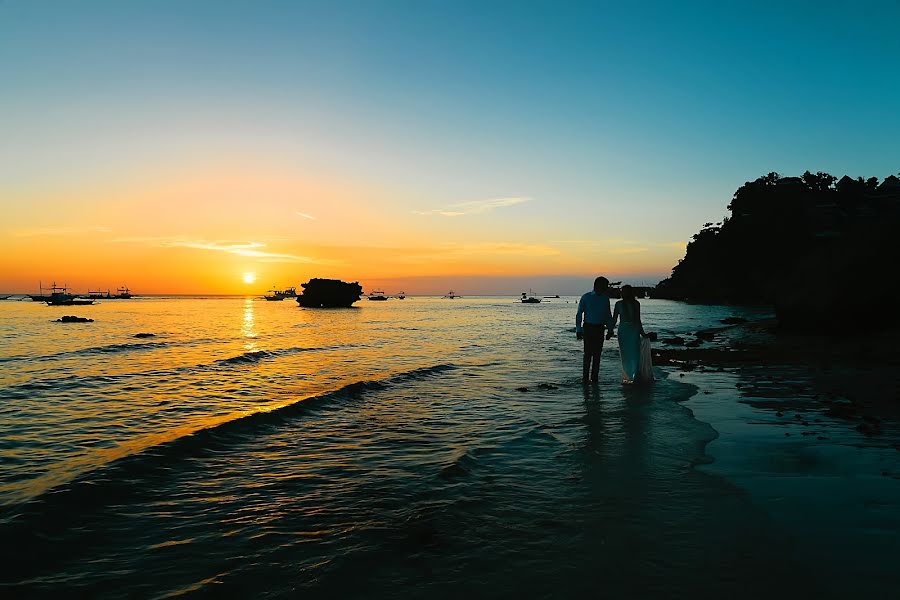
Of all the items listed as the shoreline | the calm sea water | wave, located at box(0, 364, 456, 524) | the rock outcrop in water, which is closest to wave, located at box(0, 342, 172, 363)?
the calm sea water

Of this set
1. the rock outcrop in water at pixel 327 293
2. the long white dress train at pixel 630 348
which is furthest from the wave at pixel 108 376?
the rock outcrop in water at pixel 327 293

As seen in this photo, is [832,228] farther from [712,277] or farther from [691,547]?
[691,547]

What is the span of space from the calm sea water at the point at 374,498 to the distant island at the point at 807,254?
15001mm

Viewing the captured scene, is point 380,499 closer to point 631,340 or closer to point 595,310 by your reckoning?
point 595,310

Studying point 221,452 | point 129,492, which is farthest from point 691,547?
point 221,452

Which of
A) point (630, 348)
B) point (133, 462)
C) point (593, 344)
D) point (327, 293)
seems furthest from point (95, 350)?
point (327, 293)

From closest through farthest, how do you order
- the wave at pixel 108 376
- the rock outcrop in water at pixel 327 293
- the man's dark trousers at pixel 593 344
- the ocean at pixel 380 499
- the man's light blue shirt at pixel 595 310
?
1. the ocean at pixel 380 499
2. the man's light blue shirt at pixel 595 310
3. the man's dark trousers at pixel 593 344
4. the wave at pixel 108 376
5. the rock outcrop in water at pixel 327 293

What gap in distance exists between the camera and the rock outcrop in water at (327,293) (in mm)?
116812

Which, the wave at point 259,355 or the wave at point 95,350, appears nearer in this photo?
the wave at point 259,355

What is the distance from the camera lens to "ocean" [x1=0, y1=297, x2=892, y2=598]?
450 cm

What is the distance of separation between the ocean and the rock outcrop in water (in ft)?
338

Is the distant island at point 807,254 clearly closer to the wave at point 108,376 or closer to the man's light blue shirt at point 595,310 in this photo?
the man's light blue shirt at point 595,310

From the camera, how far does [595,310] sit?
1471 cm

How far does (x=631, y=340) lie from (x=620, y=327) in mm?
488
